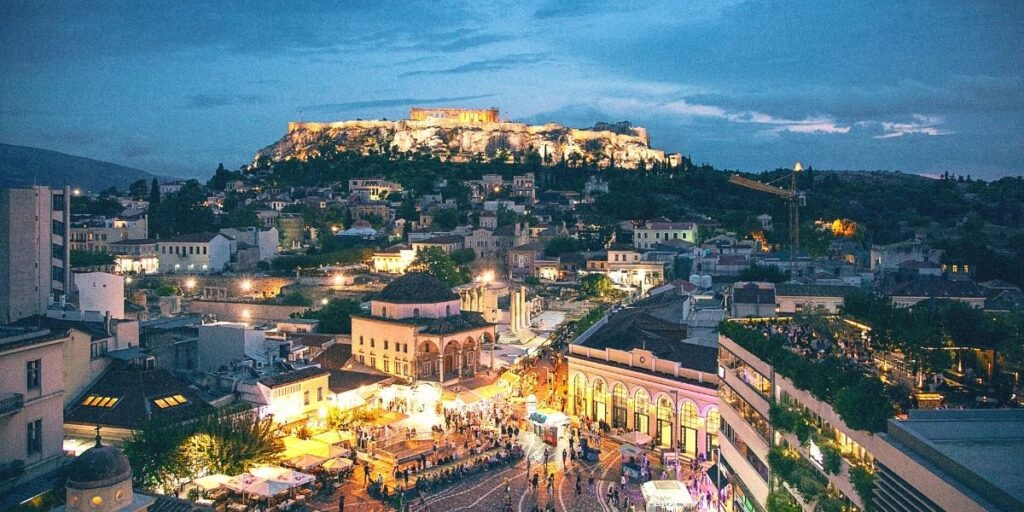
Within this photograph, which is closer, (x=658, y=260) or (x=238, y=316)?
(x=238, y=316)

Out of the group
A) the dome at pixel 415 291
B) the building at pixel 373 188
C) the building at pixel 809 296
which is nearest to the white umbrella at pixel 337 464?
the dome at pixel 415 291

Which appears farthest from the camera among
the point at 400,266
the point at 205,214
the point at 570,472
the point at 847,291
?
the point at 205,214

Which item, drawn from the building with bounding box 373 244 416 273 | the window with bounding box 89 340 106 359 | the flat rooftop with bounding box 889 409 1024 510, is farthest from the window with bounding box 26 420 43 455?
the building with bounding box 373 244 416 273

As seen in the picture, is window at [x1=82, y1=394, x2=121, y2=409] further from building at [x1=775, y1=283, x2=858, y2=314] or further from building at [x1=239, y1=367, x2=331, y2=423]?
building at [x1=775, y1=283, x2=858, y2=314]

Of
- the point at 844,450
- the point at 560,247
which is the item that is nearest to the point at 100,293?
the point at 844,450

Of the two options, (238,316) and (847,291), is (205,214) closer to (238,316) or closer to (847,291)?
(238,316)

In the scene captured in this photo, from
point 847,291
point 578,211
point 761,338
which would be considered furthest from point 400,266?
point 761,338
